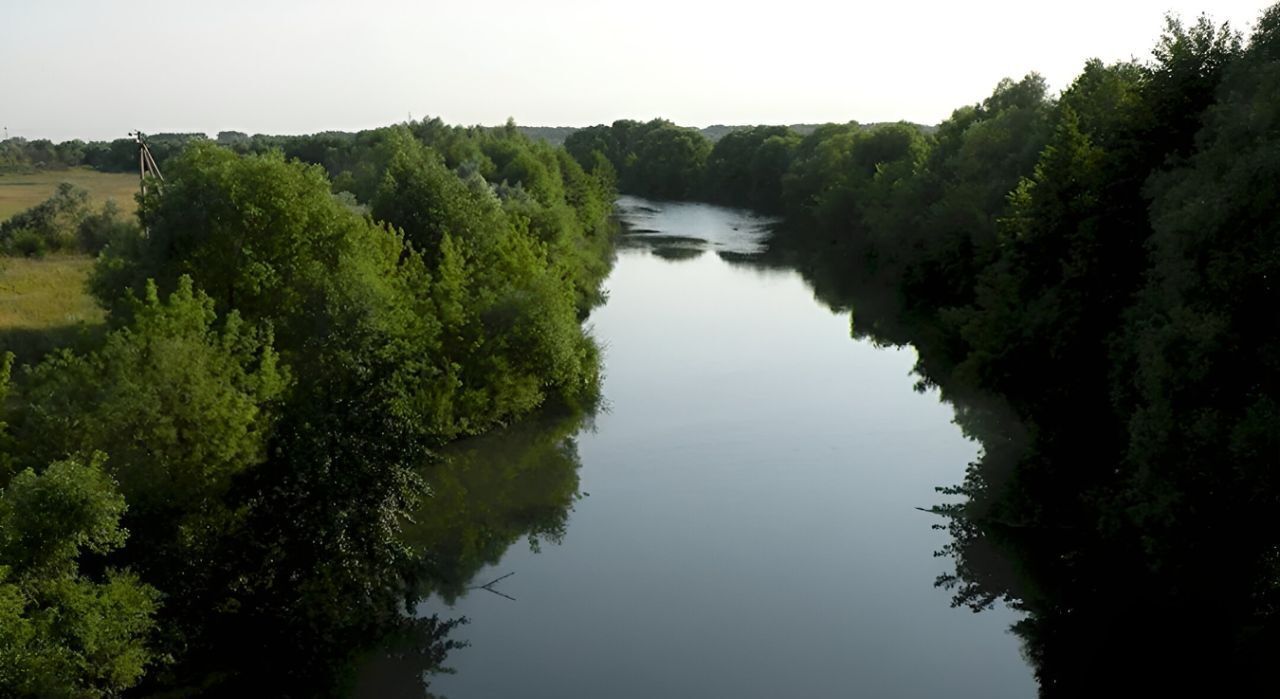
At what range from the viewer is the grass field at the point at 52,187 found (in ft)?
162

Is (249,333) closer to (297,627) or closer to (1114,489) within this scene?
(297,627)

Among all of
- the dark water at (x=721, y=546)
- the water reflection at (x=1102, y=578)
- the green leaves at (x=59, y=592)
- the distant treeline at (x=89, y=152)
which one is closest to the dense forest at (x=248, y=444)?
the green leaves at (x=59, y=592)

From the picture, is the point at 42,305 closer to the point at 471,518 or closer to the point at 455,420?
the point at 455,420

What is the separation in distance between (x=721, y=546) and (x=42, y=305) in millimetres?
23587

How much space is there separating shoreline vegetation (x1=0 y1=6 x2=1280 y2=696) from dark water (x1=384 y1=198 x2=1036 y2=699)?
0.54m

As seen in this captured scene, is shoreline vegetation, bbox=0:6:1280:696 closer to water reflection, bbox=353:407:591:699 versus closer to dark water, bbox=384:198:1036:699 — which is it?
water reflection, bbox=353:407:591:699

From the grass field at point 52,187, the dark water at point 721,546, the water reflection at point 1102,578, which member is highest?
the grass field at point 52,187

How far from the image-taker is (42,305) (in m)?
30.7

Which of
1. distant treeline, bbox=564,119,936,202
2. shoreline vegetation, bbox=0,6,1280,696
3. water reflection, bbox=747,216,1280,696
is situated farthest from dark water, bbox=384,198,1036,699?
distant treeline, bbox=564,119,936,202

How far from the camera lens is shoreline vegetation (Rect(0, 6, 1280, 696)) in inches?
580

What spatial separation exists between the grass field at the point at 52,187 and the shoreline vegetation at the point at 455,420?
2376 cm

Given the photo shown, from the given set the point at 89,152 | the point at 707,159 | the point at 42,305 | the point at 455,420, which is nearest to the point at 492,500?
the point at 455,420

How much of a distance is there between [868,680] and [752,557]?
4834mm

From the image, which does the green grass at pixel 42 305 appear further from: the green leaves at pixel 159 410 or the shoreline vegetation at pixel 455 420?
the green leaves at pixel 159 410
